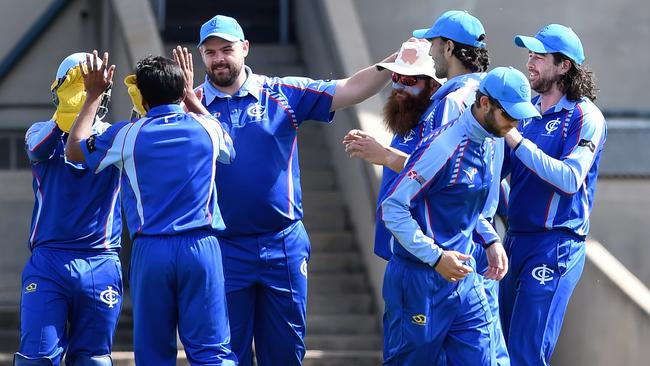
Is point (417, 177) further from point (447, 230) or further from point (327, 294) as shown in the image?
point (327, 294)

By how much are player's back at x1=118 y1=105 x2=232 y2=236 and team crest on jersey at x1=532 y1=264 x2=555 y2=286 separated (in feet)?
6.90

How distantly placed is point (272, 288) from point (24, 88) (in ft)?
24.4

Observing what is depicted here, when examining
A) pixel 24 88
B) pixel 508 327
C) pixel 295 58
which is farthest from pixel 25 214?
pixel 508 327

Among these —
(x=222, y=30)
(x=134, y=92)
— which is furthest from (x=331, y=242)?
(x=134, y=92)

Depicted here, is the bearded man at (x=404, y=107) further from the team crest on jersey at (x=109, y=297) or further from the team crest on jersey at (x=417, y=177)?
the team crest on jersey at (x=109, y=297)

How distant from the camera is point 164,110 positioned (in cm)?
757

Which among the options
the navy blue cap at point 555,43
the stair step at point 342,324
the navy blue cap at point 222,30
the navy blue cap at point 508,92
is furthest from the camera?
the stair step at point 342,324

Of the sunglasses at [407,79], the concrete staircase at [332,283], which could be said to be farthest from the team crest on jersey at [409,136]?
the concrete staircase at [332,283]

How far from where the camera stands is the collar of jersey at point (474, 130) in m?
7.25

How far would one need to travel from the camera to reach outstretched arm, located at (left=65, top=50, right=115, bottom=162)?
7691 mm

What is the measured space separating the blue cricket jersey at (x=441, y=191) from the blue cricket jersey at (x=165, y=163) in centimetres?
99

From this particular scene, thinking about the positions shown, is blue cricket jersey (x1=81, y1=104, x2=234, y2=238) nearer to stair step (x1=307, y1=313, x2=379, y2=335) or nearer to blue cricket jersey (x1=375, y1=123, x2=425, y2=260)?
blue cricket jersey (x1=375, y1=123, x2=425, y2=260)

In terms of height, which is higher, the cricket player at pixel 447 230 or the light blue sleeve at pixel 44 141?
the light blue sleeve at pixel 44 141

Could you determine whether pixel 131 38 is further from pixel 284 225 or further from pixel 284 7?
pixel 284 225
